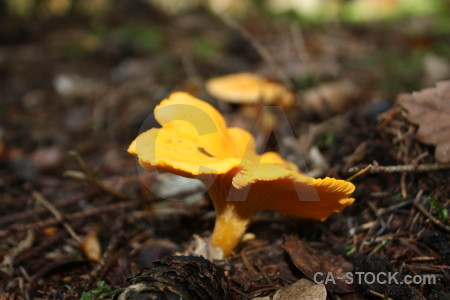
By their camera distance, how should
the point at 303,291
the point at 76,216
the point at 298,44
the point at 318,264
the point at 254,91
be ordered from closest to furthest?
the point at 303,291 → the point at 318,264 → the point at 76,216 → the point at 298,44 → the point at 254,91

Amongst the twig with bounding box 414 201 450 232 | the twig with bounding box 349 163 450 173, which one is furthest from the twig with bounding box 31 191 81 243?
the twig with bounding box 414 201 450 232

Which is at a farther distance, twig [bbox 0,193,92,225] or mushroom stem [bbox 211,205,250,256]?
twig [bbox 0,193,92,225]

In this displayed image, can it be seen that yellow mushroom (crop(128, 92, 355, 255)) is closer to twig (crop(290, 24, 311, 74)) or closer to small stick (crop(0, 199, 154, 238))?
small stick (crop(0, 199, 154, 238))

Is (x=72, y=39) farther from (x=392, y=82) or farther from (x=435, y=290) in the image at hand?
(x=435, y=290)

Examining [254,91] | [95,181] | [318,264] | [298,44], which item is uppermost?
[298,44]

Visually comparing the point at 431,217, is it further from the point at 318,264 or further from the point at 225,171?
the point at 225,171

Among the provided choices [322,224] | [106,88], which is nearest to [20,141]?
[106,88]

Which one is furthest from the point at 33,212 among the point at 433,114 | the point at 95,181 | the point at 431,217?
the point at 433,114
